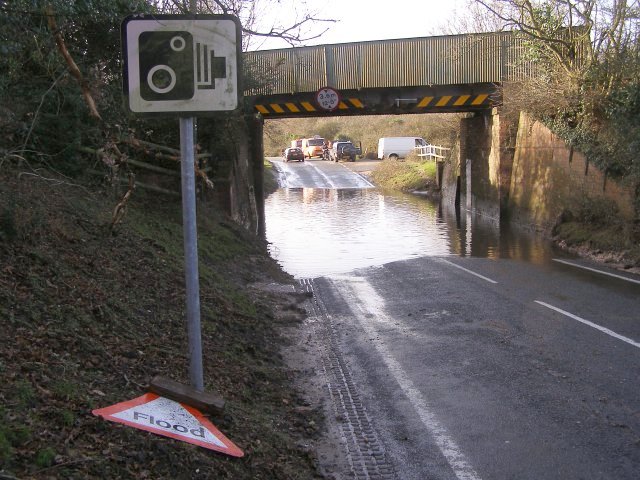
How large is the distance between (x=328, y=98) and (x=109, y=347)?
20745 mm

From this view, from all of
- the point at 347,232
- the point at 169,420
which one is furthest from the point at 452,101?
the point at 169,420

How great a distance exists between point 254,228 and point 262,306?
1300 cm

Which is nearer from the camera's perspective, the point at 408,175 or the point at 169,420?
the point at 169,420

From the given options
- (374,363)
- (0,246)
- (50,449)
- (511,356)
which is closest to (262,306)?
(374,363)

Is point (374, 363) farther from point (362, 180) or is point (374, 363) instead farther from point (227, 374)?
point (362, 180)

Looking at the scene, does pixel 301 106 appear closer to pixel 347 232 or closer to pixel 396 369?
pixel 347 232

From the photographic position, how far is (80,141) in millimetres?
11906

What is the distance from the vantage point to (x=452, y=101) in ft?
87.7

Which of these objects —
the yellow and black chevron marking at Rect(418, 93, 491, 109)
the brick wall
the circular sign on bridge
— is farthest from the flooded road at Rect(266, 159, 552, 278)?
the yellow and black chevron marking at Rect(418, 93, 491, 109)

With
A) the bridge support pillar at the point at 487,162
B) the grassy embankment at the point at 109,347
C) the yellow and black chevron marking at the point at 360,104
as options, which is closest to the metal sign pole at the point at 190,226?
the grassy embankment at the point at 109,347

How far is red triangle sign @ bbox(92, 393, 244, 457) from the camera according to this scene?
450 centimetres

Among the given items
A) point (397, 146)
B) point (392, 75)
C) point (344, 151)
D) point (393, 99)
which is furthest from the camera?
point (344, 151)

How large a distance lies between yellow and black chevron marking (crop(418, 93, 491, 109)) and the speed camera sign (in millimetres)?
22407

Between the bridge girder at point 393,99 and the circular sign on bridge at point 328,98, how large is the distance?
532 millimetres
